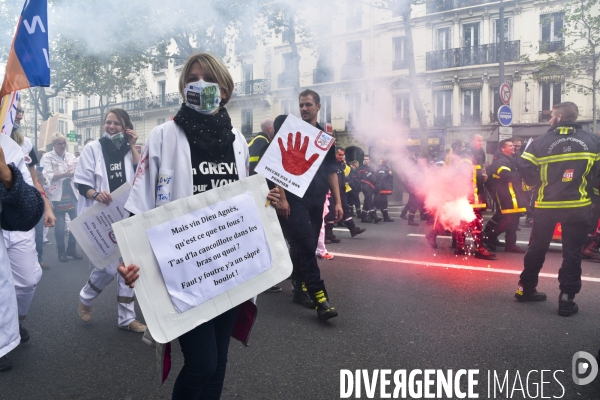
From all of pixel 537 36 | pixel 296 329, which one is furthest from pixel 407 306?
pixel 537 36

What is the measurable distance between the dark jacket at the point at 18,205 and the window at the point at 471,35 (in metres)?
17.9

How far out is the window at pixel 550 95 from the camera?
2322cm

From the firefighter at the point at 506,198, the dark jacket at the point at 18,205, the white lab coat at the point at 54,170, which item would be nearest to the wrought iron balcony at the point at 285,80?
the white lab coat at the point at 54,170

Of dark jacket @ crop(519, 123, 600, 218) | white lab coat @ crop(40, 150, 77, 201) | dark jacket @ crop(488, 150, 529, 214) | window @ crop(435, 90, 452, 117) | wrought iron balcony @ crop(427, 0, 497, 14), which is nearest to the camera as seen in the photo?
dark jacket @ crop(519, 123, 600, 218)

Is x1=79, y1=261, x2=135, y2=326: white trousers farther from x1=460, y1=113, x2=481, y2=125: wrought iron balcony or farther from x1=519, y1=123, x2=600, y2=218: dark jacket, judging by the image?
x1=460, y1=113, x2=481, y2=125: wrought iron balcony

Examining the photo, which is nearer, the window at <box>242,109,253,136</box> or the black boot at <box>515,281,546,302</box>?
the black boot at <box>515,281,546,302</box>

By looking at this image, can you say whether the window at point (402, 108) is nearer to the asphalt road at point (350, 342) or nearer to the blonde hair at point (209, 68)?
the asphalt road at point (350, 342)

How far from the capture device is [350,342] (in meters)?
3.58

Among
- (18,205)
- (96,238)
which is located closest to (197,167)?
(18,205)

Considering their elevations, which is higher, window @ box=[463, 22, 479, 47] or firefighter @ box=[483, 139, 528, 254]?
window @ box=[463, 22, 479, 47]

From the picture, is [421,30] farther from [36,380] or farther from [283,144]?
[36,380]

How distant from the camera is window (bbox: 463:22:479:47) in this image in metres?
17.5

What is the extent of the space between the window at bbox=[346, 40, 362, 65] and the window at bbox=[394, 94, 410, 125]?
89.2 inches

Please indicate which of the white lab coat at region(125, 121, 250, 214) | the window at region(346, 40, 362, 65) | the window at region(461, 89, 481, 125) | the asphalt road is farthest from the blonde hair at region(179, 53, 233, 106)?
the window at region(461, 89, 481, 125)
